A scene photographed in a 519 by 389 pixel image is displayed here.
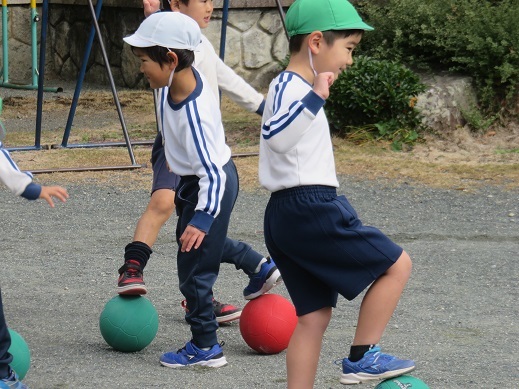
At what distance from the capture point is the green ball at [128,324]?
4492mm

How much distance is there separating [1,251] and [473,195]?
12.3ft

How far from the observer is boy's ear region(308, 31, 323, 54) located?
3.64m

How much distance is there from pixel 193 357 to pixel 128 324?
13.6 inches

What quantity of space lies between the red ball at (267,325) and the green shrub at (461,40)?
5.95 metres

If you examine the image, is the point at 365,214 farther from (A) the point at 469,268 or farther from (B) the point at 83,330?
(B) the point at 83,330

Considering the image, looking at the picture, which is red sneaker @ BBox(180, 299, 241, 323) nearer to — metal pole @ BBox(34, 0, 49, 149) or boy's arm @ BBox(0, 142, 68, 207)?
boy's arm @ BBox(0, 142, 68, 207)

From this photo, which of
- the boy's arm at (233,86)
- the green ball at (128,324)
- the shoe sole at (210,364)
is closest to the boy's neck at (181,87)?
the boy's arm at (233,86)

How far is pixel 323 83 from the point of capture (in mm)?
3490

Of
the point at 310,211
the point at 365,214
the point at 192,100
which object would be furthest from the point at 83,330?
the point at 365,214

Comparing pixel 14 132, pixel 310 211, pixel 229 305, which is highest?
pixel 310 211

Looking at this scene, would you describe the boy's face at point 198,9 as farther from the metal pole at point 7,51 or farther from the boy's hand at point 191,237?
the metal pole at point 7,51

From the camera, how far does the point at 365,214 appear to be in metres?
7.52

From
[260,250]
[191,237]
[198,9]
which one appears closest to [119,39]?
[260,250]

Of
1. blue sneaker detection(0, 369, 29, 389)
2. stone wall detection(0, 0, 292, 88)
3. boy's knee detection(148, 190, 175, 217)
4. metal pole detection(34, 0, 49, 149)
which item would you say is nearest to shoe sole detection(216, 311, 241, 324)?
boy's knee detection(148, 190, 175, 217)
